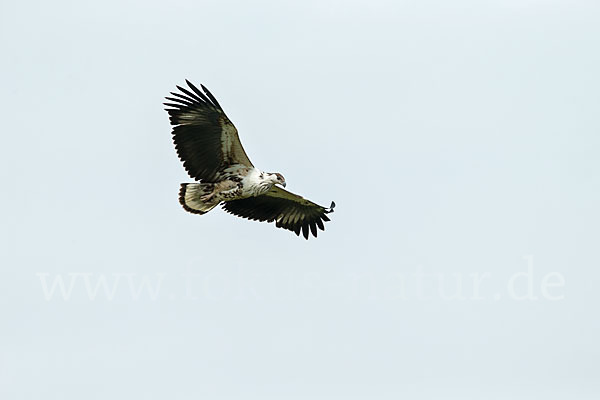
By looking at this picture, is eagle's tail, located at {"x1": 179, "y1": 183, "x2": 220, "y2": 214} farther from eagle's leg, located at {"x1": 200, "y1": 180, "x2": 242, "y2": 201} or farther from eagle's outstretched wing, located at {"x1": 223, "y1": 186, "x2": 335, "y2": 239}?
eagle's outstretched wing, located at {"x1": 223, "y1": 186, "x2": 335, "y2": 239}

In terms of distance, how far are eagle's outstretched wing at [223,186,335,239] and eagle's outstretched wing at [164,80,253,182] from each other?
156 centimetres

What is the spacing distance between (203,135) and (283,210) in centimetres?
309

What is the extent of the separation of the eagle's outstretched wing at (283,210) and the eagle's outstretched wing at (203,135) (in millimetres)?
1563

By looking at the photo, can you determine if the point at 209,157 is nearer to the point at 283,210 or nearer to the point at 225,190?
the point at 225,190

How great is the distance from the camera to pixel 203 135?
83.6 ft

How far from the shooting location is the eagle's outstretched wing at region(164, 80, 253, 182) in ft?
83.0

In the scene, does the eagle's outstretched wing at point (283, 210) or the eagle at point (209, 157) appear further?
the eagle's outstretched wing at point (283, 210)

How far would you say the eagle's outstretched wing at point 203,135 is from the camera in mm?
25297

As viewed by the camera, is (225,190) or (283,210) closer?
(225,190)

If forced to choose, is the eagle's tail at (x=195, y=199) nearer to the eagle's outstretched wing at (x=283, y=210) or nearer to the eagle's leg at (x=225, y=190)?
the eagle's leg at (x=225, y=190)

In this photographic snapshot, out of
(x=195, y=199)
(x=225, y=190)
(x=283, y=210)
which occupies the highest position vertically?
(x=283, y=210)

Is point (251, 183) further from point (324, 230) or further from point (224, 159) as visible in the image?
point (324, 230)

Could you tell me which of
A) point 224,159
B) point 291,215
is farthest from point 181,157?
point 291,215

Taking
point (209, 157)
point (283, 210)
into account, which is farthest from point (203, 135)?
point (283, 210)
